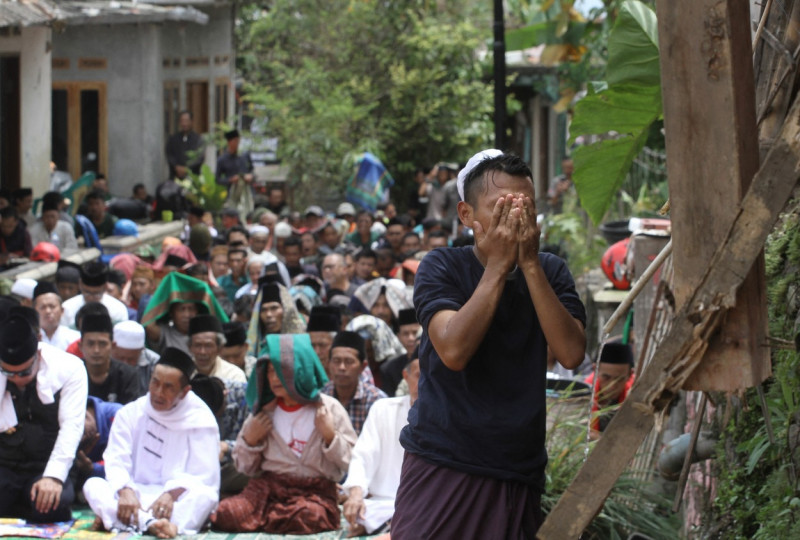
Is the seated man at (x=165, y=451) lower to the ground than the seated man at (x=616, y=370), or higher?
lower

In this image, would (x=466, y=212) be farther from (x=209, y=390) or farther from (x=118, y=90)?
(x=118, y=90)

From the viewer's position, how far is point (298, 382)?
25.8 ft

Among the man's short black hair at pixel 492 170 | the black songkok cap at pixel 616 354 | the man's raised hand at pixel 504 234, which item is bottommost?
the black songkok cap at pixel 616 354

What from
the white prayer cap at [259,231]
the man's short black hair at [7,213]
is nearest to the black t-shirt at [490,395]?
the man's short black hair at [7,213]

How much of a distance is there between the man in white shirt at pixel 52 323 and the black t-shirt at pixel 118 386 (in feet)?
2.76

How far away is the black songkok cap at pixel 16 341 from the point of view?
315 inches

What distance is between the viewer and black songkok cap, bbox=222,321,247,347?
9859mm

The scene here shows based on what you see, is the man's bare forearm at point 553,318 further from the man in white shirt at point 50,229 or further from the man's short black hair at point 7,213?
the man in white shirt at point 50,229

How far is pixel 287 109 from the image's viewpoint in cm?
2077

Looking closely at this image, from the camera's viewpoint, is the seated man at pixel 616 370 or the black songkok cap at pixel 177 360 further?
the black songkok cap at pixel 177 360

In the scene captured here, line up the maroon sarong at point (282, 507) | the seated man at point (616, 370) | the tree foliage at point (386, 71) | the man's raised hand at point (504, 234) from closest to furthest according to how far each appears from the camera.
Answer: the man's raised hand at point (504, 234) < the seated man at point (616, 370) < the maroon sarong at point (282, 507) < the tree foliage at point (386, 71)

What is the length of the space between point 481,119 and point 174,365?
15772mm

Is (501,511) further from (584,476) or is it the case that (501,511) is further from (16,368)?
(16,368)

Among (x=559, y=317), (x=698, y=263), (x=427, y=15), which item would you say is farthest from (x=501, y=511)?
(x=427, y=15)
